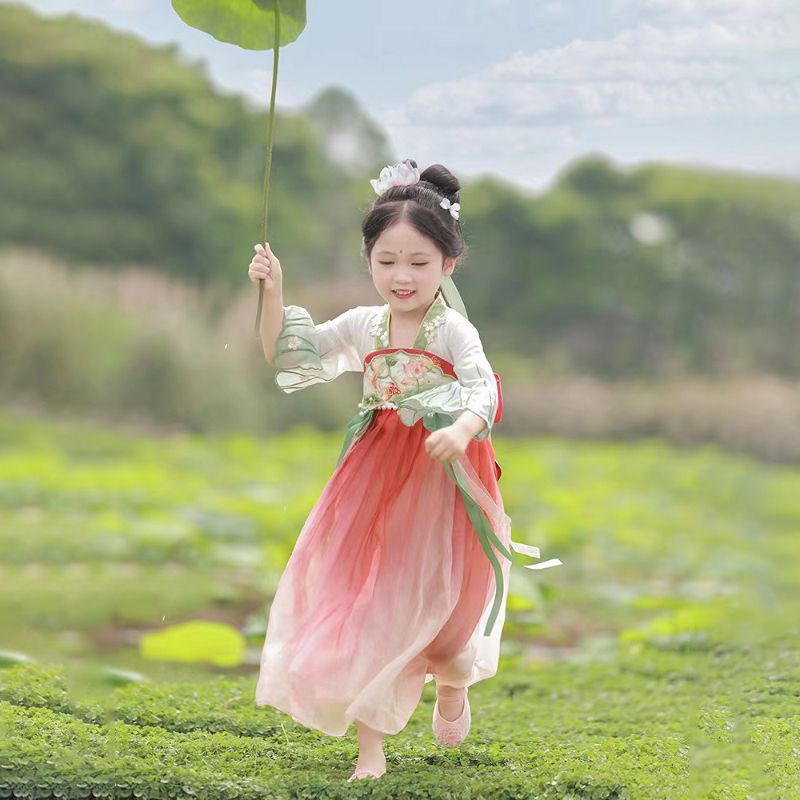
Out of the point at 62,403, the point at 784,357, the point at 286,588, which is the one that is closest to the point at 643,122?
the point at 784,357

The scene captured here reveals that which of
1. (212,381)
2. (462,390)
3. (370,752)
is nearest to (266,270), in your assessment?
(462,390)

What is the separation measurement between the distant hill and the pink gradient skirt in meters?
4.62

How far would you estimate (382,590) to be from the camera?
7.00ft

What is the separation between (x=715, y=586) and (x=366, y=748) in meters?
3.35

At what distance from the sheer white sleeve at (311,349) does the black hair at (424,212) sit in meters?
0.15

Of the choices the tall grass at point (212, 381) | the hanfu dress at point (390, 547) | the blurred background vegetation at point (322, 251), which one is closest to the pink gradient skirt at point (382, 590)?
the hanfu dress at point (390, 547)

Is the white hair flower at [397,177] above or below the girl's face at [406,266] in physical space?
above

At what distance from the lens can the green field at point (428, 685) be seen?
2182mm

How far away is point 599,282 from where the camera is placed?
703 cm

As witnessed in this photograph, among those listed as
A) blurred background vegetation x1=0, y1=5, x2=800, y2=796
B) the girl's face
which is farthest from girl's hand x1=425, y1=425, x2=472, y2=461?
blurred background vegetation x1=0, y1=5, x2=800, y2=796

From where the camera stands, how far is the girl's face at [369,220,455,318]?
2.13 m

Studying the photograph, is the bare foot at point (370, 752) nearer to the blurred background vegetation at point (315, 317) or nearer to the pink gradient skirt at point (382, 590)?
the pink gradient skirt at point (382, 590)

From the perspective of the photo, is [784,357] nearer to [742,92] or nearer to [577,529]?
[742,92]

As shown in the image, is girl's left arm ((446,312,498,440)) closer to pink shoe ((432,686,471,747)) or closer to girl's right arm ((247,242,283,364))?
girl's right arm ((247,242,283,364))
